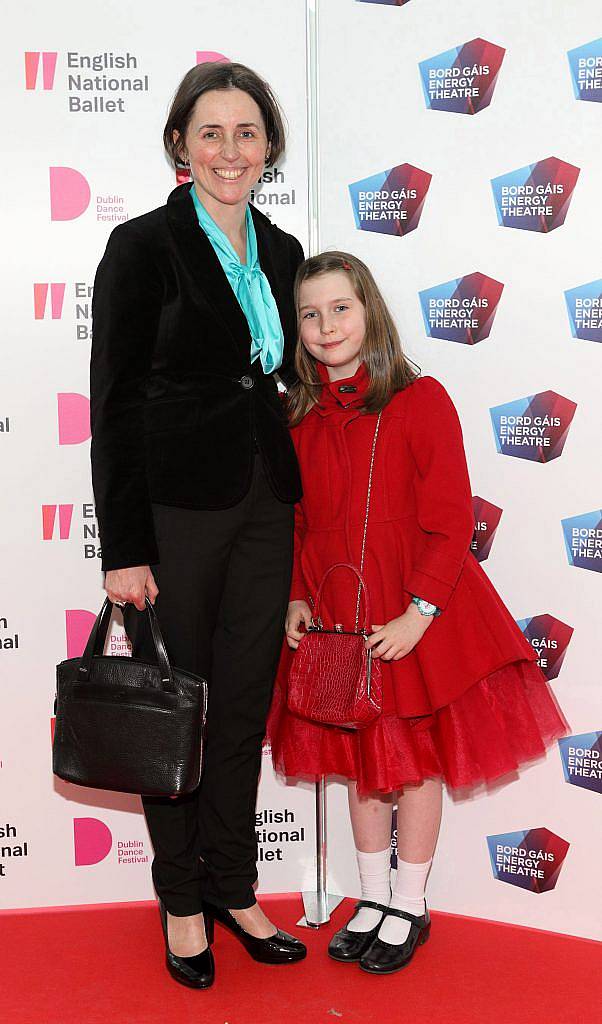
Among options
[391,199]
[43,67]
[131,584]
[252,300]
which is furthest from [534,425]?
[43,67]

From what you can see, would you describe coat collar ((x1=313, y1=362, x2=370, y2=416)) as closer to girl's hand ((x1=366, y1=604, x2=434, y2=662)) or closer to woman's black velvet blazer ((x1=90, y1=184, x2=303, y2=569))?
woman's black velvet blazer ((x1=90, y1=184, x2=303, y2=569))

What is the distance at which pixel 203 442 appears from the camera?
198cm

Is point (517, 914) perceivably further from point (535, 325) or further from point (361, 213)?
point (361, 213)

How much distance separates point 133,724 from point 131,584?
0.91 feet

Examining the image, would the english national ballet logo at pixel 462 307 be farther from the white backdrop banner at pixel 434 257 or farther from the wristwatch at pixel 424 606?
the wristwatch at pixel 424 606

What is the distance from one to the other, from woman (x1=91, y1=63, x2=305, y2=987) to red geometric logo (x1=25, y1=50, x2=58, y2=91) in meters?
0.49

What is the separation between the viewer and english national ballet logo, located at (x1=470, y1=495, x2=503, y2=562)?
2.38 metres

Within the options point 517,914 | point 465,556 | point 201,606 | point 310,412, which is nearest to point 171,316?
point 310,412

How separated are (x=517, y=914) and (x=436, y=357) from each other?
1401 mm

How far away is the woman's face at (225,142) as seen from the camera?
199 cm

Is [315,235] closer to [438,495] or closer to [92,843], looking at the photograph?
[438,495]

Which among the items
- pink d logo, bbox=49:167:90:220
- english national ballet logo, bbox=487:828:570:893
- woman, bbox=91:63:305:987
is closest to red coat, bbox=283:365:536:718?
woman, bbox=91:63:305:987

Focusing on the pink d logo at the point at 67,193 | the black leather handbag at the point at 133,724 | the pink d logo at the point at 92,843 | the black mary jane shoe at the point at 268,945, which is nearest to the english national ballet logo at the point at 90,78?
the pink d logo at the point at 67,193

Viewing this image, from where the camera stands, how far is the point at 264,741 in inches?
92.4
